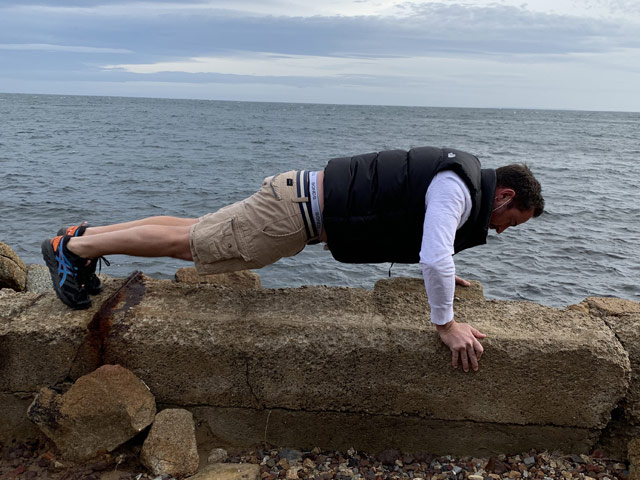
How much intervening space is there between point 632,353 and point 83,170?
66.9 ft

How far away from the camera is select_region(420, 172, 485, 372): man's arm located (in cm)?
295

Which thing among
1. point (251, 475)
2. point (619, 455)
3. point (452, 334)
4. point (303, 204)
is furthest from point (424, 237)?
point (619, 455)

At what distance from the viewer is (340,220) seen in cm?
336

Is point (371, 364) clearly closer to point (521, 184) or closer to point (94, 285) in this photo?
point (521, 184)

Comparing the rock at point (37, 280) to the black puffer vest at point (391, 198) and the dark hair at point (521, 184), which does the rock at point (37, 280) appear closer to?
the black puffer vest at point (391, 198)

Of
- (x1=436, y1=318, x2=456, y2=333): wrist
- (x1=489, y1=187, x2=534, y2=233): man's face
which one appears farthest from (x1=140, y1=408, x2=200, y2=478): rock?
(x1=489, y1=187, x2=534, y2=233): man's face

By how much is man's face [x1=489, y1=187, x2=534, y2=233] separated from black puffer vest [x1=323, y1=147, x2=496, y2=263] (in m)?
0.10

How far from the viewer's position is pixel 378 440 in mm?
3471

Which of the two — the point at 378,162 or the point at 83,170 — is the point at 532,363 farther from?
the point at 83,170

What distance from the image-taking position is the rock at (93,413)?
3.16 meters

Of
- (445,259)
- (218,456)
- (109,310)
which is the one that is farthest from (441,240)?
(109,310)

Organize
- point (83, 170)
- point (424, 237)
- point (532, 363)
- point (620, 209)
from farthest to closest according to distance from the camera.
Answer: point (83, 170), point (620, 209), point (532, 363), point (424, 237)

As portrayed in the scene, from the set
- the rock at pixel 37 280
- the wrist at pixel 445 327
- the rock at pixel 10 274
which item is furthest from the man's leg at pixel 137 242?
the rock at pixel 37 280

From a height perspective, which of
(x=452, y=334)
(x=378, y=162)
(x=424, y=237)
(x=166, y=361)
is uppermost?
(x=378, y=162)
